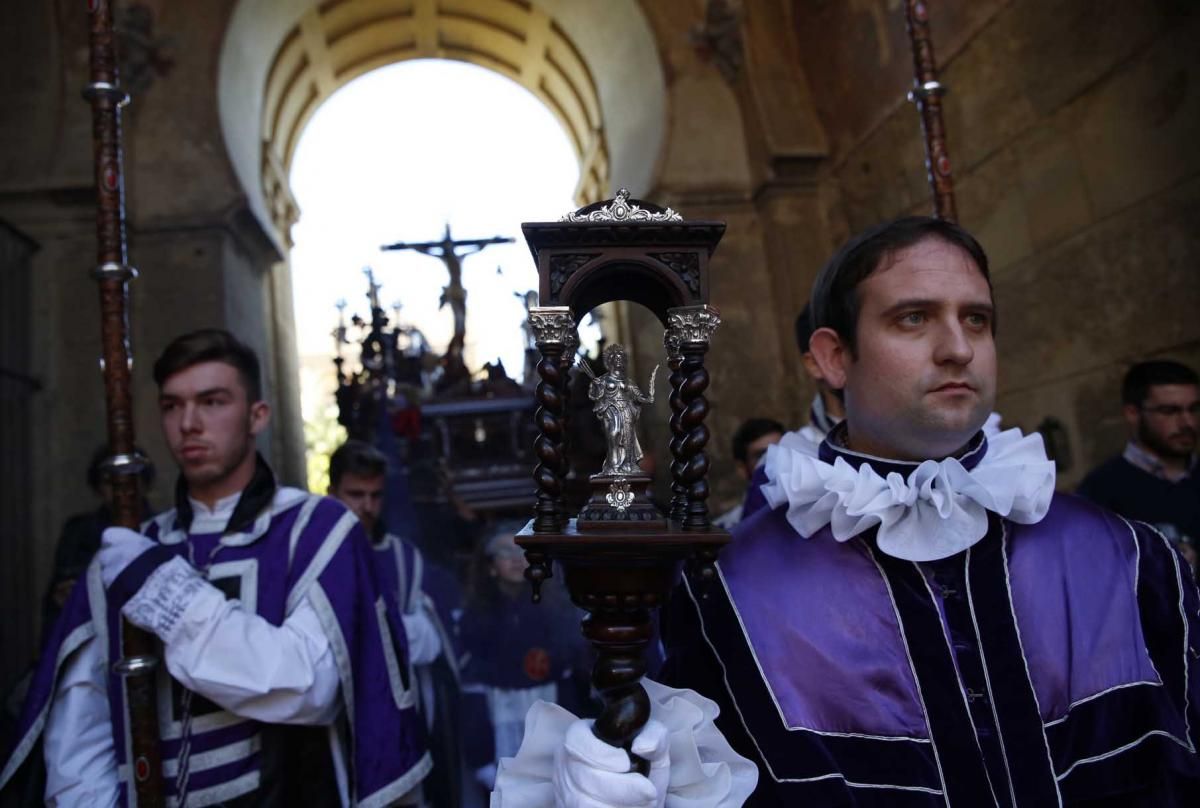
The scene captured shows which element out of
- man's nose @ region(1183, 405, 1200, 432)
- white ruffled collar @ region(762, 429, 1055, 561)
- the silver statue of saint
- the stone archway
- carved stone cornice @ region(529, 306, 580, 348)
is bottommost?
white ruffled collar @ region(762, 429, 1055, 561)

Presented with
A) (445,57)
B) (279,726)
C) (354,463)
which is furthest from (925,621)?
(445,57)

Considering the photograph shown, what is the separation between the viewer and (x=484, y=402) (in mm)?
7508

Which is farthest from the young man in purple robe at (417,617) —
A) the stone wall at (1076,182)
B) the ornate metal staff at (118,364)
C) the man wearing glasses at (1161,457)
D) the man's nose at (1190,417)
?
the stone wall at (1076,182)

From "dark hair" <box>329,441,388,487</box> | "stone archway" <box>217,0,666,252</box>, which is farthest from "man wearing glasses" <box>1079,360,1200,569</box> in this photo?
"stone archway" <box>217,0,666,252</box>

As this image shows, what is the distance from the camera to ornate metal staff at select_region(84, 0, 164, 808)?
2229 mm

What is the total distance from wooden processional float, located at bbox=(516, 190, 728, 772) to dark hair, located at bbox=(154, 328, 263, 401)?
56.4 inches

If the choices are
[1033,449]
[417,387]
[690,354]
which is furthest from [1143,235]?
[417,387]

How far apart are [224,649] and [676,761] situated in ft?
4.46

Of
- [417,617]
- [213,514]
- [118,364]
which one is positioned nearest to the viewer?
[118,364]

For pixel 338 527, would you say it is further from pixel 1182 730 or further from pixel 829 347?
pixel 1182 730

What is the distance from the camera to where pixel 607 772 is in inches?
47.7

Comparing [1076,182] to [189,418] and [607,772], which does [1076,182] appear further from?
[607,772]

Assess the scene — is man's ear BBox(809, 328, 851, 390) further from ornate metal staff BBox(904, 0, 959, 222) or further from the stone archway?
the stone archway

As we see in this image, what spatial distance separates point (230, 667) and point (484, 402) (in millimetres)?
5361
